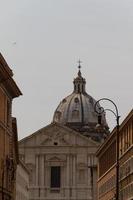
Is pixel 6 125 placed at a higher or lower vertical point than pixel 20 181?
lower

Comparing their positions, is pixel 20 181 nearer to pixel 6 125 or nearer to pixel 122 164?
pixel 122 164

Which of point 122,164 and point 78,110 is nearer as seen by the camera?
point 122,164

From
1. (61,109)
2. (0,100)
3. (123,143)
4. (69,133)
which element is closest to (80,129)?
(61,109)

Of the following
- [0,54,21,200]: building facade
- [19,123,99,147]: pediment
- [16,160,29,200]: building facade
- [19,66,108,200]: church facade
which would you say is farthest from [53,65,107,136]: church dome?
[0,54,21,200]: building facade

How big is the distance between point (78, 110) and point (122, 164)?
108m

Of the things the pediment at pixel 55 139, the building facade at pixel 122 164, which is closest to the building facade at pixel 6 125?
the building facade at pixel 122 164

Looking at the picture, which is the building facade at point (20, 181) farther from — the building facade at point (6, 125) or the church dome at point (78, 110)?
the church dome at point (78, 110)

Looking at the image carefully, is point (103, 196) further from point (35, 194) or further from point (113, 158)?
point (35, 194)

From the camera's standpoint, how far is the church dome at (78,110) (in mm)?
171000

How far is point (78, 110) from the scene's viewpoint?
6841 inches

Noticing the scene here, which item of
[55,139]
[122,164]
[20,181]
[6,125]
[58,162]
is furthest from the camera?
[55,139]

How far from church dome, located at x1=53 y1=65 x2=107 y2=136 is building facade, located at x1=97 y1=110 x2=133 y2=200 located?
83.6 m

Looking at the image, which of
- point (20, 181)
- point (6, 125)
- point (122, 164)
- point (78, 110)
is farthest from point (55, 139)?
point (6, 125)

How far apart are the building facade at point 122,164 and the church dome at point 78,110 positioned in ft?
274
